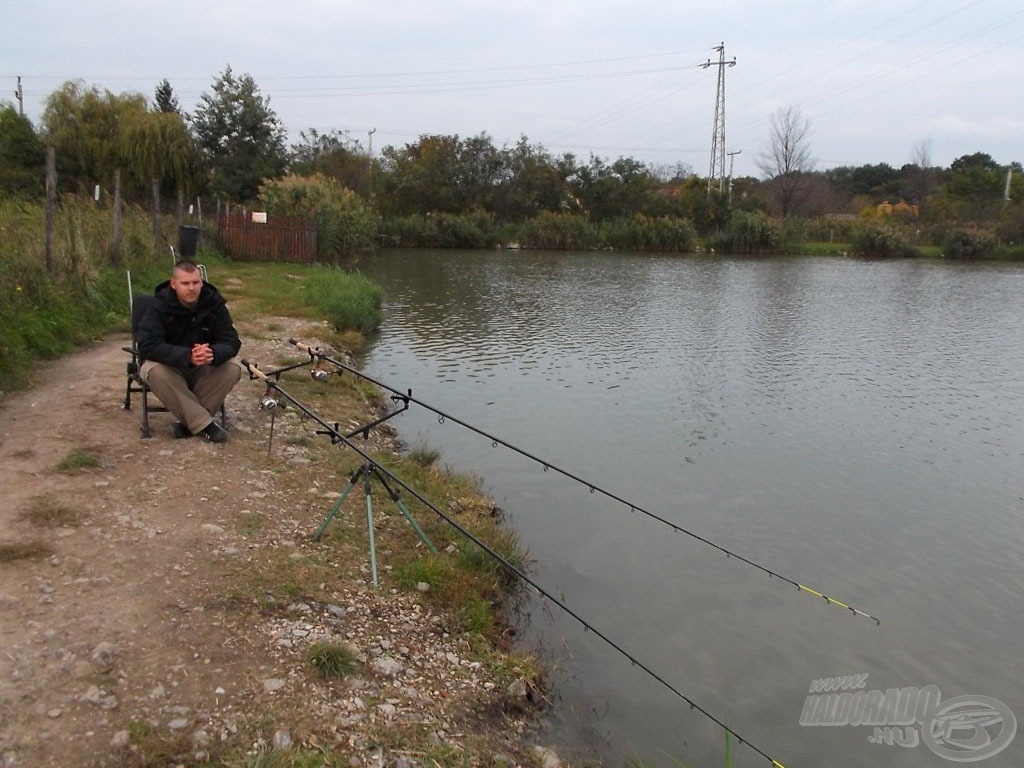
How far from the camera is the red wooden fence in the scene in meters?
21.8

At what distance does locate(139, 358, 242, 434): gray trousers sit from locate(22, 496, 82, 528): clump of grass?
4.51 feet

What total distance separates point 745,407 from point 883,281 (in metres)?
22.1

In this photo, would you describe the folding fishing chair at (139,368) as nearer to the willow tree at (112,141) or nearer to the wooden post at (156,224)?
the wooden post at (156,224)

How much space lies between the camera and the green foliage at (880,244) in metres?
46.8

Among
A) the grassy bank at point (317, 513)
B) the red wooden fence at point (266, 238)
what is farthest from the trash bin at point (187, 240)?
the red wooden fence at point (266, 238)

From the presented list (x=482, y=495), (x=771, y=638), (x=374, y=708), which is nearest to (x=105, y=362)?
(x=482, y=495)

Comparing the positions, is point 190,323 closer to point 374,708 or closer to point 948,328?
point 374,708

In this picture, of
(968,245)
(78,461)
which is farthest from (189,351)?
(968,245)

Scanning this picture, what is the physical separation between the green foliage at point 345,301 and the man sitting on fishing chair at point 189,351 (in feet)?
26.4

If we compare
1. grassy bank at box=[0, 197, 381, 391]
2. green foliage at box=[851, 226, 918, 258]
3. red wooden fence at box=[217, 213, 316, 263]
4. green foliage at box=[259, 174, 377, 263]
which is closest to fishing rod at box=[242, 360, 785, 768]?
grassy bank at box=[0, 197, 381, 391]

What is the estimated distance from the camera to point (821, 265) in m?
38.1

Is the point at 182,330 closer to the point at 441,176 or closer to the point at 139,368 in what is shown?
the point at 139,368

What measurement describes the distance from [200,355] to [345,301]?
9.46 m

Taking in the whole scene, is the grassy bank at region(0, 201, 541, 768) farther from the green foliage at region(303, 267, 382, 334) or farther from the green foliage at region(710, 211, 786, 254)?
the green foliage at region(710, 211, 786, 254)
